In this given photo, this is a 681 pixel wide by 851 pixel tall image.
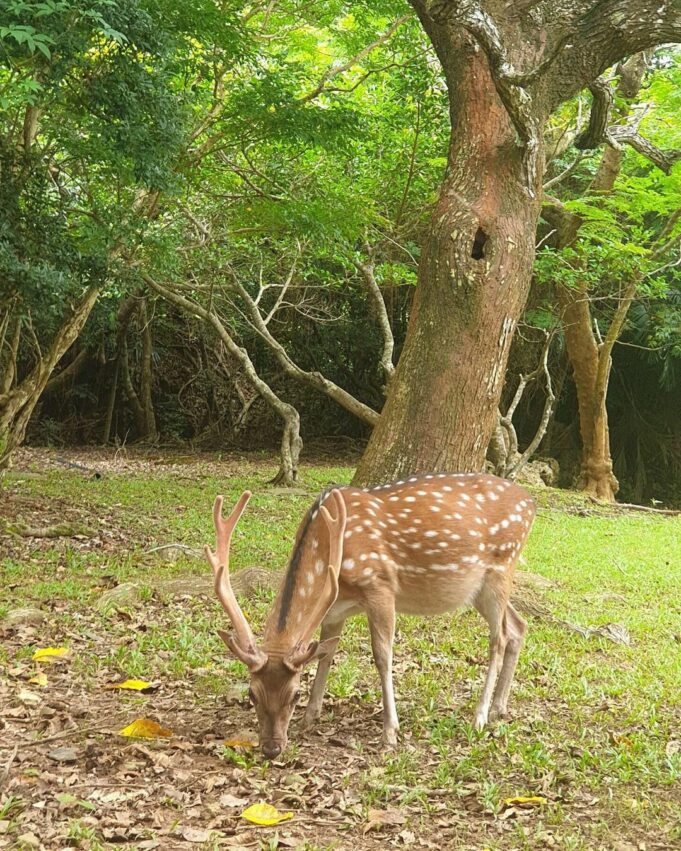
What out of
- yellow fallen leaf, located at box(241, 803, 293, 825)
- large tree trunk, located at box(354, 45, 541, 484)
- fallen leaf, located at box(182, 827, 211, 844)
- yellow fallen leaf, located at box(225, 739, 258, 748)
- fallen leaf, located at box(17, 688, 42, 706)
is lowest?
fallen leaf, located at box(17, 688, 42, 706)

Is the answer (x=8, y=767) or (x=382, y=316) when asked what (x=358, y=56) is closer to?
(x=382, y=316)

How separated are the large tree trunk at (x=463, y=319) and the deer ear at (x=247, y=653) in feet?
8.76

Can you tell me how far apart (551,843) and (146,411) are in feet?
46.9

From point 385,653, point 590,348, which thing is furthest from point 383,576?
point 590,348

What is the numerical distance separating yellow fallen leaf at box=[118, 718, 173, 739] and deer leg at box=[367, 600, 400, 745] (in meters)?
0.93

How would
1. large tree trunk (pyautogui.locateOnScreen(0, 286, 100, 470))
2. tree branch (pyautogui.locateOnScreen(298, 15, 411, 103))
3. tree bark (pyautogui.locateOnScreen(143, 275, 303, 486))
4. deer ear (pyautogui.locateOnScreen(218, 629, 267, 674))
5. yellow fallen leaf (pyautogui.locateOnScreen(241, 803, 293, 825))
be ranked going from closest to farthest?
yellow fallen leaf (pyautogui.locateOnScreen(241, 803, 293, 825)) → deer ear (pyautogui.locateOnScreen(218, 629, 267, 674)) → large tree trunk (pyautogui.locateOnScreen(0, 286, 100, 470)) → tree branch (pyautogui.locateOnScreen(298, 15, 411, 103)) → tree bark (pyautogui.locateOnScreen(143, 275, 303, 486))

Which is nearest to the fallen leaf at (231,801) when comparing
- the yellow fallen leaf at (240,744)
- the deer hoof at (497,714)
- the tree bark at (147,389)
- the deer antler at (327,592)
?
the yellow fallen leaf at (240,744)

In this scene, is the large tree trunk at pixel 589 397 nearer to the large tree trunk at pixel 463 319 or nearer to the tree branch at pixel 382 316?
the tree branch at pixel 382 316

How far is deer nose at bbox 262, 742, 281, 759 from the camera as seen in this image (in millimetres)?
3715

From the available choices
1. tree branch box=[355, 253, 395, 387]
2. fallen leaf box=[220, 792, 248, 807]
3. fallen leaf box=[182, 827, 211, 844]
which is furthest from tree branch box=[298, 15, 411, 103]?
fallen leaf box=[182, 827, 211, 844]

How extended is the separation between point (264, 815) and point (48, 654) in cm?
207

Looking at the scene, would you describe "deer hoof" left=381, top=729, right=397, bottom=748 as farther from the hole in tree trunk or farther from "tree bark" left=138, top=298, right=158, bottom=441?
"tree bark" left=138, top=298, right=158, bottom=441

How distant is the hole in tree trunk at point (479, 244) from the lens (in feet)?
20.6

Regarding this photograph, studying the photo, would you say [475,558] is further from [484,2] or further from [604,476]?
[604,476]
